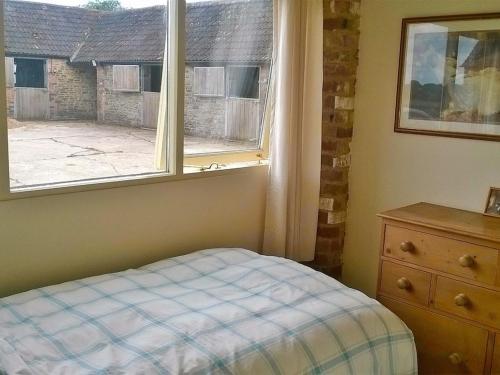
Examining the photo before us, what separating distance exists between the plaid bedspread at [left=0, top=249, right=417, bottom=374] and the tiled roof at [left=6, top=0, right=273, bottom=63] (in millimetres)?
975

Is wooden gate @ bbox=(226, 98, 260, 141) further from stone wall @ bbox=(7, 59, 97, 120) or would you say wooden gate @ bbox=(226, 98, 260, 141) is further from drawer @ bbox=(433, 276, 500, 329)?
drawer @ bbox=(433, 276, 500, 329)

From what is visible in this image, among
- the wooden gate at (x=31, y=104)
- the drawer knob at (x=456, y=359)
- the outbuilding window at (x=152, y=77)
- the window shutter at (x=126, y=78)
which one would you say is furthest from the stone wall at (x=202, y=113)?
the drawer knob at (x=456, y=359)

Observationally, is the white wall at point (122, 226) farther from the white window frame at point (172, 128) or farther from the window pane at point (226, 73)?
the window pane at point (226, 73)

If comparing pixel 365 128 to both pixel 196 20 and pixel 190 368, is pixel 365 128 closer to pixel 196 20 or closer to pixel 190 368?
pixel 196 20

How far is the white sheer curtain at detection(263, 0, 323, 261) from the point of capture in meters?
2.87

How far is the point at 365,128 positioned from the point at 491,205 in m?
0.81

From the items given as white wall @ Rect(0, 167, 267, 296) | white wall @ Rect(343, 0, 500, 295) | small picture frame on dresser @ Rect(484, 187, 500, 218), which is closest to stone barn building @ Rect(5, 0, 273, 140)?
white wall @ Rect(0, 167, 267, 296)

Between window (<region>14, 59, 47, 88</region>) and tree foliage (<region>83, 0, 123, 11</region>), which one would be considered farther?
tree foliage (<region>83, 0, 123, 11</region>)

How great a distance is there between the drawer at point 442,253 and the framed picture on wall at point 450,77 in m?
0.61

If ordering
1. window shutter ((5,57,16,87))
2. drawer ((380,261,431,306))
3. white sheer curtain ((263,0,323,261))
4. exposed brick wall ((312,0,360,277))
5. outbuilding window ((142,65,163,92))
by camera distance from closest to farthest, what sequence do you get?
window shutter ((5,57,16,87))
drawer ((380,261,431,306))
outbuilding window ((142,65,163,92))
white sheer curtain ((263,0,323,261))
exposed brick wall ((312,0,360,277))

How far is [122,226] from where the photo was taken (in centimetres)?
250

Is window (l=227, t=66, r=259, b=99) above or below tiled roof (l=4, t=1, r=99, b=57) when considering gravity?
below

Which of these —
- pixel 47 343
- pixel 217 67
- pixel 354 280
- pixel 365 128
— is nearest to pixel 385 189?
pixel 365 128

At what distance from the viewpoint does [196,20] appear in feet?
8.88
